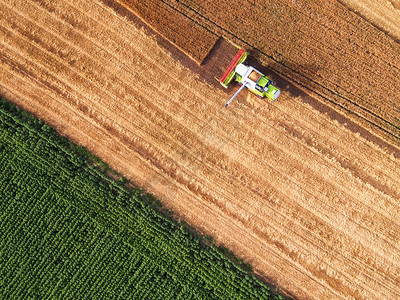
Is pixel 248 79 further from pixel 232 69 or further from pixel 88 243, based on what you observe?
pixel 88 243

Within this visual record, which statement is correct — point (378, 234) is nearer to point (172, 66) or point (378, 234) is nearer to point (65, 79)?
point (172, 66)

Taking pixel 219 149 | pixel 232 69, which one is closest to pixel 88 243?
pixel 219 149

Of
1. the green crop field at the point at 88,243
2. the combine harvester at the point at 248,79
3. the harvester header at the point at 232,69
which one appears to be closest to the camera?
the green crop field at the point at 88,243

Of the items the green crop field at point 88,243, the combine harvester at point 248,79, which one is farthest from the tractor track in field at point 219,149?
the green crop field at point 88,243

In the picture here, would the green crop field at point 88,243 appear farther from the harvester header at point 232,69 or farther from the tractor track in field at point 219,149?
the harvester header at point 232,69

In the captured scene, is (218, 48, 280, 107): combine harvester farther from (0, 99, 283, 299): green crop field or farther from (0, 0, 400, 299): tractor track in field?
(0, 99, 283, 299): green crop field

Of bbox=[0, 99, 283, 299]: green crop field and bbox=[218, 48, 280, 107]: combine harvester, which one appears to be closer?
bbox=[0, 99, 283, 299]: green crop field

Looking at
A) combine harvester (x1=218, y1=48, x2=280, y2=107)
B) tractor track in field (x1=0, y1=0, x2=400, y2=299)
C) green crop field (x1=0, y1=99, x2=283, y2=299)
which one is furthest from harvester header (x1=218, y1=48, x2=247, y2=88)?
green crop field (x1=0, y1=99, x2=283, y2=299)
